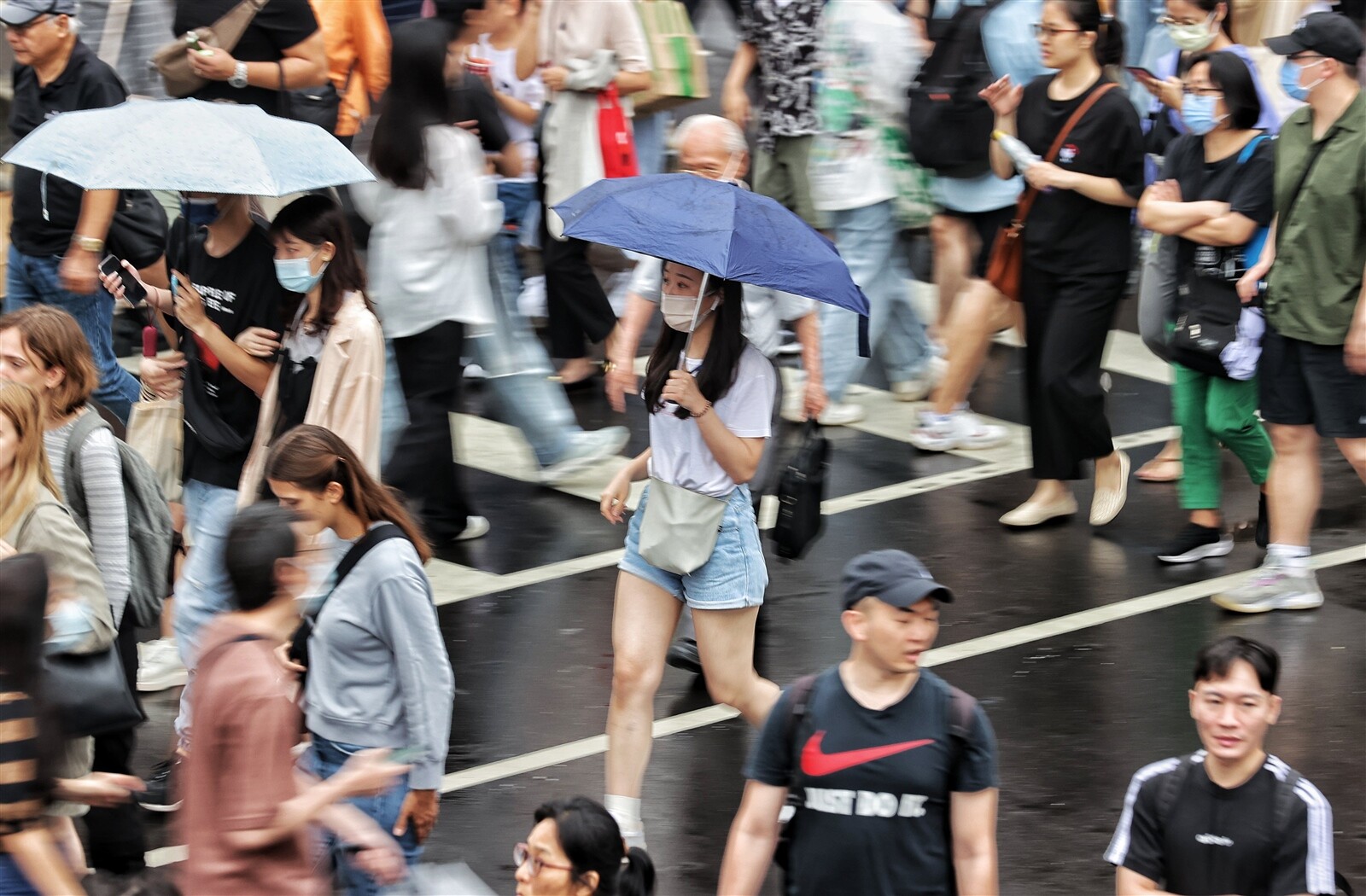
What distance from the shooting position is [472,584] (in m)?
9.11

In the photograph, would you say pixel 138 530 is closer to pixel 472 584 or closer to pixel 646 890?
pixel 646 890

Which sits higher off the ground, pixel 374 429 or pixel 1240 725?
pixel 1240 725

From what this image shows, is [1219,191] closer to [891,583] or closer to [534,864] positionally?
[891,583]

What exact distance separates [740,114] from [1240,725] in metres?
7.24

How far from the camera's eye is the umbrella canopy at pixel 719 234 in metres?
6.41

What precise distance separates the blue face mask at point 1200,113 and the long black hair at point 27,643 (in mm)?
5336

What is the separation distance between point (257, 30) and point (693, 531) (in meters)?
5.08

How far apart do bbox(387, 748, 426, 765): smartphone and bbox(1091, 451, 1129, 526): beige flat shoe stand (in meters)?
4.79

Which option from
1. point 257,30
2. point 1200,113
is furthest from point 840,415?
point 257,30

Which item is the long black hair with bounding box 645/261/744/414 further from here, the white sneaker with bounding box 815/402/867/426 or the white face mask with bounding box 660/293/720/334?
the white sneaker with bounding box 815/402/867/426

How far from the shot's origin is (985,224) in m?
10.8

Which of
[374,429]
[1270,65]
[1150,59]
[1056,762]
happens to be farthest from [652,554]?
[1150,59]

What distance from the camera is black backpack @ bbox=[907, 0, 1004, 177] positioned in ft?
34.2

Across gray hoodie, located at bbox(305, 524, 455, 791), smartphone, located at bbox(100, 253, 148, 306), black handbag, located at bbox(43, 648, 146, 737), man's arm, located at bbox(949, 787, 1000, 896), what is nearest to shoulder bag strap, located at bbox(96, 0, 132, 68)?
smartphone, located at bbox(100, 253, 148, 306)
